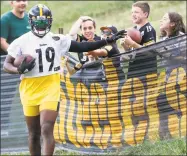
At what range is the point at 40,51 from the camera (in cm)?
779

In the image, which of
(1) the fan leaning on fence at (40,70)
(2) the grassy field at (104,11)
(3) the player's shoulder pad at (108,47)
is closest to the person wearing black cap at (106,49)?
(3) the player's shoulder pad at (108,47)

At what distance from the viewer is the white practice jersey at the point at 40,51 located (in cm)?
778

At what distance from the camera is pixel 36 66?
25.5 feet

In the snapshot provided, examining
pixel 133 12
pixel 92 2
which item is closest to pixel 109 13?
pixel 92 2

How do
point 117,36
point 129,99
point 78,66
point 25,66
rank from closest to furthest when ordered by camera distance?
point 25,66 < point 117,36 < point 129,99 < point 78,66

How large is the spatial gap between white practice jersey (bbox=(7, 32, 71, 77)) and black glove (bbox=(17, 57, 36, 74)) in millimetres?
161

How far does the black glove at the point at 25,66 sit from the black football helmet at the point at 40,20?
0.43 meters

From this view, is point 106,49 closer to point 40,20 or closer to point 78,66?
point 78,66

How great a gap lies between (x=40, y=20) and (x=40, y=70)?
1.97 ft

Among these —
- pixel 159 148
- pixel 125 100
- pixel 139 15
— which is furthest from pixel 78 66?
pixel 159 148

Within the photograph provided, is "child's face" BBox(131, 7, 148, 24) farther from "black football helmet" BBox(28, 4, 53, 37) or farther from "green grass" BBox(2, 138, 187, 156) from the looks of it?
"green grass" BBox(2, 138, 187, 156)

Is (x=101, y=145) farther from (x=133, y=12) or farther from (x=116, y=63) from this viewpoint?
(x=133, y=12)

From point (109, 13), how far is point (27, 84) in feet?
89.9

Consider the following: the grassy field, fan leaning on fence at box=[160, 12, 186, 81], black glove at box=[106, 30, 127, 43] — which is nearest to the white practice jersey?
black glove at box=[106, 30, 127, 43]
